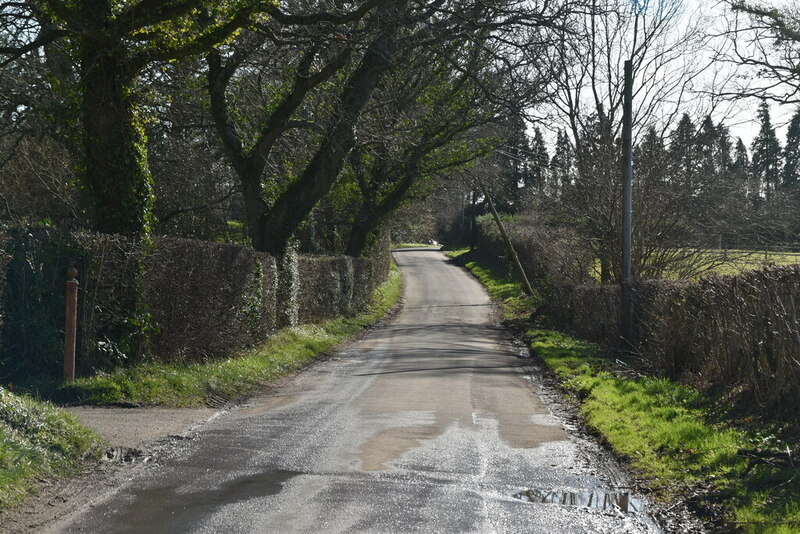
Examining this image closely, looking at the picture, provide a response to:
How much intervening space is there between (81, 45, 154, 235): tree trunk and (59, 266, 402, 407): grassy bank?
2.37 metres

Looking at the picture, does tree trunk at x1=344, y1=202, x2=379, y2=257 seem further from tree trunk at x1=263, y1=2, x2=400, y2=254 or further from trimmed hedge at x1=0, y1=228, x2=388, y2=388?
trimmed hedge at x1=0, y1=228, x2=388, y2=388

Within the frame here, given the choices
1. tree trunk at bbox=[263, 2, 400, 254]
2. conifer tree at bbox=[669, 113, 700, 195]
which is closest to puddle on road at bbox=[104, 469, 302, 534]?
tree trunk at bbox=[263, 2, 400, 254]

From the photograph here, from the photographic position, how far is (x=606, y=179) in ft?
83.5

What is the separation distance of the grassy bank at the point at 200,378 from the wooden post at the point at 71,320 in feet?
1.06

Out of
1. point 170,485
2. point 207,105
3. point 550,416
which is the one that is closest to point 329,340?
point 207,105

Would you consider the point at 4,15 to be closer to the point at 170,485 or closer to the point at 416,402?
the point at 416,402

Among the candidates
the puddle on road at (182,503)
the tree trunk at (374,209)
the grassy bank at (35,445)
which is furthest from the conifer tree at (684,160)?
the grassy bank at (35,445)

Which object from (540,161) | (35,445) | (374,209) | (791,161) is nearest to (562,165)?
(540,161)

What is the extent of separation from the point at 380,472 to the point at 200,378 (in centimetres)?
606

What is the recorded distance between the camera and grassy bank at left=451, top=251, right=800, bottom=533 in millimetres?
6719

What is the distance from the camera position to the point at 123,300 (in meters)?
12.3

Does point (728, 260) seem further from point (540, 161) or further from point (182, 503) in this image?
point (182, 503)

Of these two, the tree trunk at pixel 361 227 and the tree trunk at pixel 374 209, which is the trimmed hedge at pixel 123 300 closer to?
the tree trunk at pixel 374 209

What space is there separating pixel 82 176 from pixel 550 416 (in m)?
8.32
